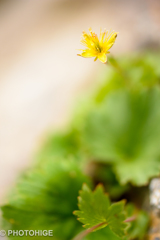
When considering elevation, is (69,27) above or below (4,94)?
above

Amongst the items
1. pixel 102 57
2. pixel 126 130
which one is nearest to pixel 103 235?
pixel 126 130

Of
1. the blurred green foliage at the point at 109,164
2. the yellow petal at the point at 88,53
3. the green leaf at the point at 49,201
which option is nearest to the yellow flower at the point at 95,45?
the yellow petal at the point at 88,53

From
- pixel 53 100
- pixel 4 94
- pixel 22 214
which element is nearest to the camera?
pixel 22 214

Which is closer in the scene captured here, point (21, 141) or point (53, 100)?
point (21, 141)

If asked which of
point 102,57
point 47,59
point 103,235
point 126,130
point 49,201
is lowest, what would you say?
point 103,235

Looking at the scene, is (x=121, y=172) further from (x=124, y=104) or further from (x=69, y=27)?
(x=69, y=27)

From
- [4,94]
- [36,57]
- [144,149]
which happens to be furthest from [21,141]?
[144,149]

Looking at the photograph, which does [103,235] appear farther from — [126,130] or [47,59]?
[47,59]
